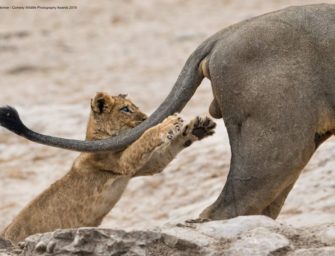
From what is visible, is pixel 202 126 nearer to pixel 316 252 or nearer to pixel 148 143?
pixel 148 143

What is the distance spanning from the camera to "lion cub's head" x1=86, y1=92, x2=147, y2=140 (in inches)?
282

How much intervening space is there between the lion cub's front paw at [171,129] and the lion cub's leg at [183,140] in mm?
44

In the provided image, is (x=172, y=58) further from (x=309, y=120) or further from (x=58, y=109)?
(x=309, y=120)

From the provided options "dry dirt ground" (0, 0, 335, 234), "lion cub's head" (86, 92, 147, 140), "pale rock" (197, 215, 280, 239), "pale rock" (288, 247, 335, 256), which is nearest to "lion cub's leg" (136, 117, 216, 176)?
"lion cub's head" (86, 92, 147, 140)

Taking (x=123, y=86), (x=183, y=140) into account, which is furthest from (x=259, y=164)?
(x=123, y=86)

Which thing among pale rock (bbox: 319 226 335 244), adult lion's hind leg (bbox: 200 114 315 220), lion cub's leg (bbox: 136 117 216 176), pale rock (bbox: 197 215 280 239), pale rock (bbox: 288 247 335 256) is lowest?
pale rock (bbox: 288 247 335 256)

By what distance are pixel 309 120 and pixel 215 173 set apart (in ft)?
11.4

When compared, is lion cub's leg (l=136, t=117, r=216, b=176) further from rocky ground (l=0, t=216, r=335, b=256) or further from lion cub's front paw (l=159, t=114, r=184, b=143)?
rocky ground (l=0, t=216, r=335, b=256)

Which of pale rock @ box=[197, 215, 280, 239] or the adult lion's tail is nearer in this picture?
pale rock @ box=[197, 215, 280, 239]

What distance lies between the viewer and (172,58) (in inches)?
590

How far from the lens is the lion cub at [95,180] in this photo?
22.2 feet

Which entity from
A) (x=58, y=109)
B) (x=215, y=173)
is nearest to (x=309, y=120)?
(x=215, y=173)

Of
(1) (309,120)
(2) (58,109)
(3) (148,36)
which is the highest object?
(3) (148,36)

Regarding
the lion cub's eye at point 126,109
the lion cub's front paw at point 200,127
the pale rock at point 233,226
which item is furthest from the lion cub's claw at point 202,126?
the lion cub's eye at point 126,109
